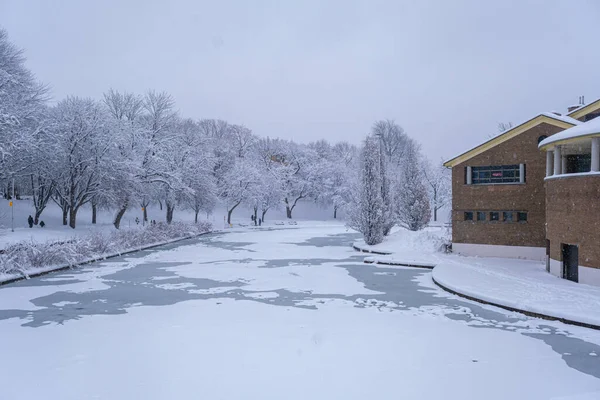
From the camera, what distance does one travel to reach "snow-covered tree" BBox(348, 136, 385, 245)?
31.4 metres

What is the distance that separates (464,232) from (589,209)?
996 cm

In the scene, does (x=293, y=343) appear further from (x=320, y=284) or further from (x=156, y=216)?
(x=156, y=216)

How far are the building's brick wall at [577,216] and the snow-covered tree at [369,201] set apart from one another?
14.0 meters

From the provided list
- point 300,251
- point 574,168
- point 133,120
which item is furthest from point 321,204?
point 574,168

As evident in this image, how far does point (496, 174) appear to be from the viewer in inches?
965

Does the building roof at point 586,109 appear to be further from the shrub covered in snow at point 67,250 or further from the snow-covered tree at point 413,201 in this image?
the shrub covered in snow at point 67,250

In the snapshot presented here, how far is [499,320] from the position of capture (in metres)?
11.7

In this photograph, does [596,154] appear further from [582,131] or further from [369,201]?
[369,201]

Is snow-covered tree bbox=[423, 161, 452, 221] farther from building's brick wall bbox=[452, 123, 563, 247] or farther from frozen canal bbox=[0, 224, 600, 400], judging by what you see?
frozen canal bbox=[0, 224, 600, 400]

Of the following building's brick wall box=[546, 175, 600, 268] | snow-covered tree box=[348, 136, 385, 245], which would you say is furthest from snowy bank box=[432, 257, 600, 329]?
snow-covered tree box=[348, 136, 385, 245]

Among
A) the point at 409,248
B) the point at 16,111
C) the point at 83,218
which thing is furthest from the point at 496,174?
the point at 83,218

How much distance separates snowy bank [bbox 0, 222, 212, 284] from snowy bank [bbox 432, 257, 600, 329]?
661 inches

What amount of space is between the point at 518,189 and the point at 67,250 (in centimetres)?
2298

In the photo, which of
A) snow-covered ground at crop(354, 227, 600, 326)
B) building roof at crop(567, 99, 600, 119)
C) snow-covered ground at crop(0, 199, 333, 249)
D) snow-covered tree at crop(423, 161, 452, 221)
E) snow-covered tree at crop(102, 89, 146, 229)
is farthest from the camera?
snow-covered tree at crop(423, 161, 452, 221)
